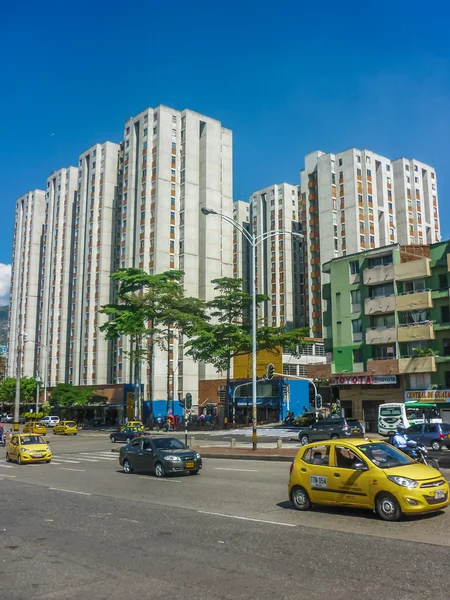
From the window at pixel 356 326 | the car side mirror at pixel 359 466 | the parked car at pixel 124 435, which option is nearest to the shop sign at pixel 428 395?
the window at pixel 356 326

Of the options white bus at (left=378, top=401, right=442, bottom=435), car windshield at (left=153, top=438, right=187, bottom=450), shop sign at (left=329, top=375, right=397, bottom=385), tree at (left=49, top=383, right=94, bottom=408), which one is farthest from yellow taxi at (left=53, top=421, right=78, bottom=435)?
car windshield at (left=153, top=438, right=187, bottom=450)

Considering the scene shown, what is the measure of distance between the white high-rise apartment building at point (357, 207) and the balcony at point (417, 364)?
174 ft

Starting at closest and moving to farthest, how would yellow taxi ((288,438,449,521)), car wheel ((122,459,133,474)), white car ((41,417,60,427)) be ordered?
yellow taxi ((288,438,449,521)), car wheel ((122,459,133,474)), white car ((41,417,60,427))

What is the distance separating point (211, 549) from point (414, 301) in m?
43.5

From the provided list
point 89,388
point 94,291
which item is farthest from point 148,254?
point 89,388

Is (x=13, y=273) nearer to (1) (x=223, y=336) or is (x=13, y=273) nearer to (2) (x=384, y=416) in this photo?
(1) (x=223, y=336)

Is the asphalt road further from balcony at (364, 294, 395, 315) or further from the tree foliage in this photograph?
the tree foliage

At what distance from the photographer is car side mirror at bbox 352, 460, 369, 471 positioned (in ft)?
36.4

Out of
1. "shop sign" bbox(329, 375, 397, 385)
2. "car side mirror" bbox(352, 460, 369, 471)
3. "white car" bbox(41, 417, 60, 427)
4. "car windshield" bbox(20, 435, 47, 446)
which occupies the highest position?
"shop sign" bbox(329, 375, 397, 385)

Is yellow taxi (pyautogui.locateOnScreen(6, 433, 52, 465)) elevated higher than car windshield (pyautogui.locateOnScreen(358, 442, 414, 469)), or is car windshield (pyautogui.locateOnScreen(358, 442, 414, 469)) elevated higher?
car windshield (pyautogui.locateOnScreen(358, 442, 414, 469))

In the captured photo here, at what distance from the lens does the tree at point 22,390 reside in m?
100

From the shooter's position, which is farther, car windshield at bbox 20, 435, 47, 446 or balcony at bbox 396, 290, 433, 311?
balcony at bbox 396, 290, 433, 311

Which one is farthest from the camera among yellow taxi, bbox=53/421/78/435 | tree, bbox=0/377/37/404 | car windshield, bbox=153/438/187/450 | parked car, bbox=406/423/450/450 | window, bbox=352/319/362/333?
tree, bbox=0/377/37/404

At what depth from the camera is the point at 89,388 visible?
85188mm
